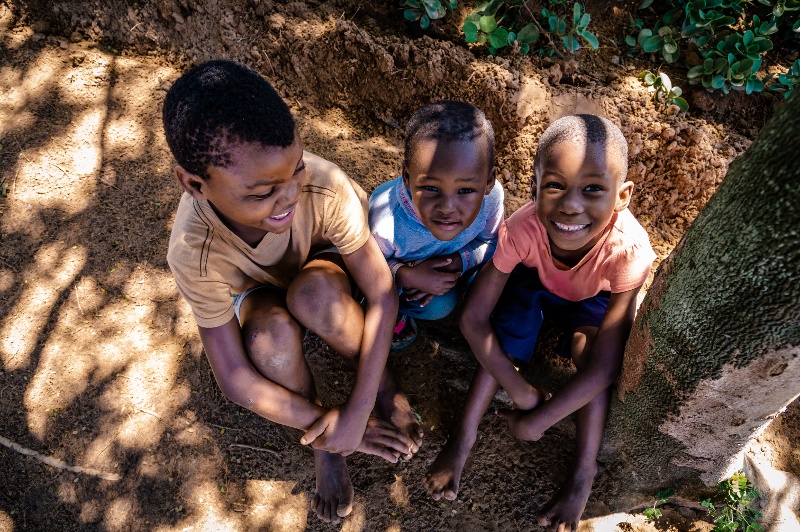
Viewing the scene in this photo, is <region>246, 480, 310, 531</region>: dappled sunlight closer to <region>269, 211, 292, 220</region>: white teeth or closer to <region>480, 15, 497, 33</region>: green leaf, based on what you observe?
<region>269, 211, 292, 220</region>: white teeth

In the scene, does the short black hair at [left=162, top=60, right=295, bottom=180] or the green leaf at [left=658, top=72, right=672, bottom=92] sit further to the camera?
the green leaf at [left=658, top=72, right=672, bottom=92]

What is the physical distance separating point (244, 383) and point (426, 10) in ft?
6.52

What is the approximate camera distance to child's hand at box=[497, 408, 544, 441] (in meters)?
2.08

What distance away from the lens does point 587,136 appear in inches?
68.8

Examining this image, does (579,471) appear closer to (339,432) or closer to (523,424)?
(523,424)

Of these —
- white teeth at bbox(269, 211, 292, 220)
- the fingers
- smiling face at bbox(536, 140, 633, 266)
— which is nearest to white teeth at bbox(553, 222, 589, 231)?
smiling face at bbox(536, 140, 633, 266)

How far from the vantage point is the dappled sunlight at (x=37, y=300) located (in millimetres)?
2398

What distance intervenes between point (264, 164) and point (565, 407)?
1.35 meters

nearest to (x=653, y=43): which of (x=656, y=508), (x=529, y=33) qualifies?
(x=529, y=33)

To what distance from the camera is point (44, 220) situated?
2.62m

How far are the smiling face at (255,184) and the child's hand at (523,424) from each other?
1188 mm

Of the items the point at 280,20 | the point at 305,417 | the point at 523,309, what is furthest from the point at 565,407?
the point at 280,20

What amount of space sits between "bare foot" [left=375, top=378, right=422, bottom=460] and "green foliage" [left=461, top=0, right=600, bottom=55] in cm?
173

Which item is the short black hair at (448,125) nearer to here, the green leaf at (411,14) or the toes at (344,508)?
the green leaf at (411,14)
